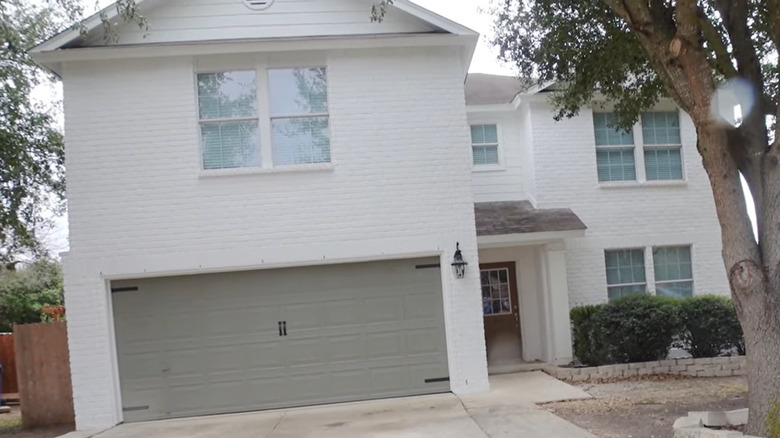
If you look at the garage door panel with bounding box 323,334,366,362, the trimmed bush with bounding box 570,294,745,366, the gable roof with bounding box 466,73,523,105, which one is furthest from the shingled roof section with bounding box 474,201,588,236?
the garage door panel with bounding box 323,334,366,362

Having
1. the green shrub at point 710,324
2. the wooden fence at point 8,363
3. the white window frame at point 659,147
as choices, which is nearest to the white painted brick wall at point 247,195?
the green shrub at point 710,324

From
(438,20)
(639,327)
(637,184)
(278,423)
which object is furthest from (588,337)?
(438,20)

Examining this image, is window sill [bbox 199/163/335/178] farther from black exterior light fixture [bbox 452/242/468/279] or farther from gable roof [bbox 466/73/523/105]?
gable roof [bbox 466/73/523/105]

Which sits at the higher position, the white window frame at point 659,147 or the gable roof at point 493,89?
the gable roof at point 493,89

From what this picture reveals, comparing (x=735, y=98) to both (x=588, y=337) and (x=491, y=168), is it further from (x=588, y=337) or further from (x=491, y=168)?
(x=491, y=168)

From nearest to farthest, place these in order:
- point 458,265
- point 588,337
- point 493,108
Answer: point 458,265
point 588,337
point 493,108

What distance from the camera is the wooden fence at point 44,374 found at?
10953mm

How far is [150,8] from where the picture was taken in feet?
33.8

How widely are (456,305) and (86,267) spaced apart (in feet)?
19.1

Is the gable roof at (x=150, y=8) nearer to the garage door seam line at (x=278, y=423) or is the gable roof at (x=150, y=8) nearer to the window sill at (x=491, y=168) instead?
the window sill at (x=491, y=168)

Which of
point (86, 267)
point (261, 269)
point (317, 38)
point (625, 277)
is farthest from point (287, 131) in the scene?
point (625, 277)

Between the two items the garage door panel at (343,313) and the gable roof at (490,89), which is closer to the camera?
the garage door panel at (343,313)

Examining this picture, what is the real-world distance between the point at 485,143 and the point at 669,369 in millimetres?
6031

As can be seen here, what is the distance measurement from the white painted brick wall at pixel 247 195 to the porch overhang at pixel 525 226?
2.32 metres
